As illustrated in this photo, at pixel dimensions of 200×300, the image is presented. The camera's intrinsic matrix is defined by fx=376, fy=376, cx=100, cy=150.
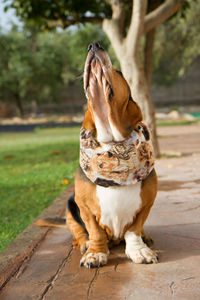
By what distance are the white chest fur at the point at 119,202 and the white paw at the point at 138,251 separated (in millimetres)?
166

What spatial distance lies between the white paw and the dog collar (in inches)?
17.3

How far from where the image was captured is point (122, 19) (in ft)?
24.3

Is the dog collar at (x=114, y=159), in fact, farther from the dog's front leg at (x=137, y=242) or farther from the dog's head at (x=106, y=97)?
the dog's front leg at (x=137, y=242)

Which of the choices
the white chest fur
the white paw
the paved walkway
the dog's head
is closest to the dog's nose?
the dog's head

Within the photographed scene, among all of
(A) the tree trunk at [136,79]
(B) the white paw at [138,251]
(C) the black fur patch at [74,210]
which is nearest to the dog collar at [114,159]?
(B) the white paw at [138,251]

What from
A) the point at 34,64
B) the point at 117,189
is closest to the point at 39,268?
the point at 117,189

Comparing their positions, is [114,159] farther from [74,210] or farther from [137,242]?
[74,210]

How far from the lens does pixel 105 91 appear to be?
7.59 ft

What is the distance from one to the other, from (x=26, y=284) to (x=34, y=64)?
29.0 metres

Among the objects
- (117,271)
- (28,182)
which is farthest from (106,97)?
(28,182)

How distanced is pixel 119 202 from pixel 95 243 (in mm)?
370

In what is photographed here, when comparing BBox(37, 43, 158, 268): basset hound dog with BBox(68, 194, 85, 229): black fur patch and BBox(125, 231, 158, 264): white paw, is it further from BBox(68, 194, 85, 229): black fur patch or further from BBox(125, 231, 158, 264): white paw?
BBox(68, 194, 85, 229): black fur patch

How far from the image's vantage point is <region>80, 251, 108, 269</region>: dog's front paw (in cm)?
256

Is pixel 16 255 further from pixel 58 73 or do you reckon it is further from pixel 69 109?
pixel 69 109
